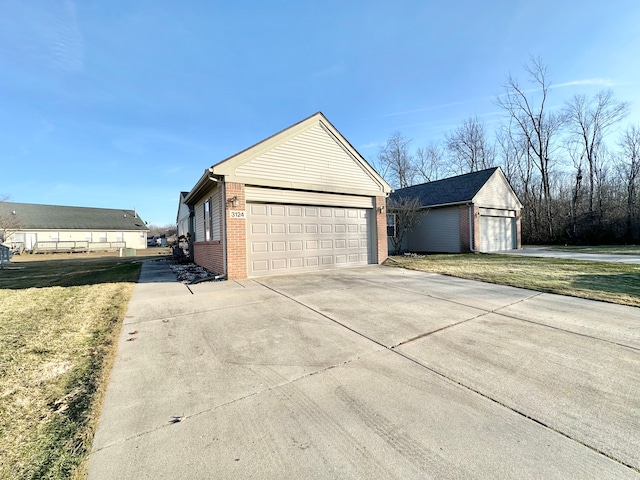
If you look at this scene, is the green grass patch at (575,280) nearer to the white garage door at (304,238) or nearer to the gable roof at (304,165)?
the white garage door at (304,238)

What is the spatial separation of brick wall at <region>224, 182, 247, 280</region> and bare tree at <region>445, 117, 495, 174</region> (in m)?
31.3

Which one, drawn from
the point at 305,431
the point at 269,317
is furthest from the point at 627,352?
the point at 269,317

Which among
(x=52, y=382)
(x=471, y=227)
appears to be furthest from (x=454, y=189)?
(x=52, y=382)

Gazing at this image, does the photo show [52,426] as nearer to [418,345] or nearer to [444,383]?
[444,383]

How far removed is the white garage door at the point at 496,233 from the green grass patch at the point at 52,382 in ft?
60.3

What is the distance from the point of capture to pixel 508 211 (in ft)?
60.8

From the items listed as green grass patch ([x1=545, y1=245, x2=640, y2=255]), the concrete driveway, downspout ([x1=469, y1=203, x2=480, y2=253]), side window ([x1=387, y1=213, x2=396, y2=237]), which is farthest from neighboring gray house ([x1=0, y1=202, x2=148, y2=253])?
green grass patch ([x1=545, y1=245, x2=640, y2=255])

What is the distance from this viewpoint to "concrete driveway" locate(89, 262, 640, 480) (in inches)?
66.2

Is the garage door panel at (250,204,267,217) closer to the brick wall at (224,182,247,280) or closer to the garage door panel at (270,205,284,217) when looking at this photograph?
the garage door panel at (270,205,284,217)

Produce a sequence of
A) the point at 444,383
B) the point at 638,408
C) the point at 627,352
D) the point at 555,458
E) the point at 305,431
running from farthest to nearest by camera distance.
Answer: the point at 627,352 < the point at 444,383 < the point at 638,408 < the point at 305,431 < the point at 555,458

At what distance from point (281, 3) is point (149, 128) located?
449 inches

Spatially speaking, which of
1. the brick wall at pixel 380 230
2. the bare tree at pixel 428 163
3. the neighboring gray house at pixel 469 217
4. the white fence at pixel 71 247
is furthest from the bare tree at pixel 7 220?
the bare tree at pixel 428 163

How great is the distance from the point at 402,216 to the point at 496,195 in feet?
22.1

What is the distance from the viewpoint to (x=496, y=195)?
1744 cm
